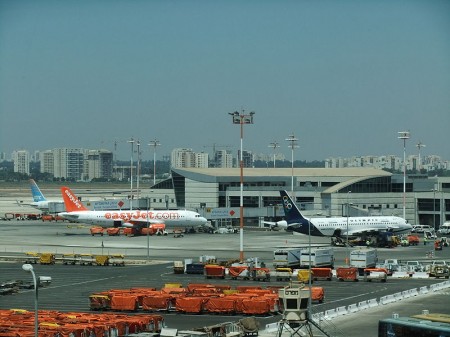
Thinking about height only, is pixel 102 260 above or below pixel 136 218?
below

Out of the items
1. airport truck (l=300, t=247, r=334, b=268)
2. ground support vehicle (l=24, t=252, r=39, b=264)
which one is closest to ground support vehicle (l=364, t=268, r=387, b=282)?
airport truck (l=300, t=247, r=334, b=268)

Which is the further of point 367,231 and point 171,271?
point 367,231

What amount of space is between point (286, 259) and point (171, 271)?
10059mm

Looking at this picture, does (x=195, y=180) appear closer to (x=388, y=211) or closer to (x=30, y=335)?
(x=388, y=211)

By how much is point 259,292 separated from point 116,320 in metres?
15.1

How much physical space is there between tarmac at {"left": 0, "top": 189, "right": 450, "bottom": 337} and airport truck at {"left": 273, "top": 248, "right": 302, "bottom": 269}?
6.34m

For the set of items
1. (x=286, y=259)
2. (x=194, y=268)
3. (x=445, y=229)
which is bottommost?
(x=194, y=268)

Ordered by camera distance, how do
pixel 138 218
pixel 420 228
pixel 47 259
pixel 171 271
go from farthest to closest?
pixel 420 228 → pixel 138 218 → pixel 47 259 → pixel 171 271

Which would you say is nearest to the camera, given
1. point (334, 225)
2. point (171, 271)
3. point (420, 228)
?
point (171, 271)

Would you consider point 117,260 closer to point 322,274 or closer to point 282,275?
point 282,275

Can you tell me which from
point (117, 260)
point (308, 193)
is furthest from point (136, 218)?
point (117, 260)

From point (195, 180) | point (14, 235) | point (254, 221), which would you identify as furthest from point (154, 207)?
point (14, 235)

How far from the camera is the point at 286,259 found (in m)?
89.9

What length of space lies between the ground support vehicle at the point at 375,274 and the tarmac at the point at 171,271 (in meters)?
0.88
